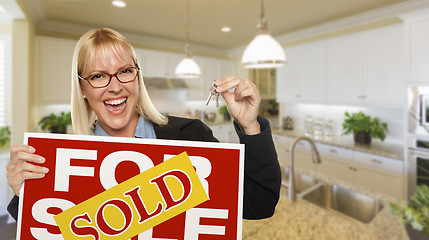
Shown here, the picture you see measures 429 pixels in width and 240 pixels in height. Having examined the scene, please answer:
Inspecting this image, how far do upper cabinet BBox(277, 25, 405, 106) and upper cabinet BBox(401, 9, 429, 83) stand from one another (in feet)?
0.80

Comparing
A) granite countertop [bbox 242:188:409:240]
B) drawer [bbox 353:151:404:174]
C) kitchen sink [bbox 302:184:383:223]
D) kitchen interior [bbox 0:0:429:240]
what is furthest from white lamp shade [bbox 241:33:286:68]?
drawer [bbox 353:151:404:174]

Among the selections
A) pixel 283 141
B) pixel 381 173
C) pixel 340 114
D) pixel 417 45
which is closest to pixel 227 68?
pixel 283 141

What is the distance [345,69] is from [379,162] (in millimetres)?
1223

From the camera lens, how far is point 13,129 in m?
2.47

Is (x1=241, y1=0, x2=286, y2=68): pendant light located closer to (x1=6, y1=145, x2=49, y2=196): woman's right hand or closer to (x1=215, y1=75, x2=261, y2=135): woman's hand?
(x1=215, y1=75, x2=261, y2=135): woman's hand

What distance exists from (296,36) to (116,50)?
373 centimetres

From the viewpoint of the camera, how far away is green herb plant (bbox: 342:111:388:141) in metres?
2.79

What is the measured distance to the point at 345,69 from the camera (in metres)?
3.10

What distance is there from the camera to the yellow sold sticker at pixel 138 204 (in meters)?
0.47

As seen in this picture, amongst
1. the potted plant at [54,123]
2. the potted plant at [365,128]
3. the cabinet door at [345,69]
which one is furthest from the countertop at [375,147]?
the potted plant at [54,123]

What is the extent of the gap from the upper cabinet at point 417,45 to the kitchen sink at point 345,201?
150cm

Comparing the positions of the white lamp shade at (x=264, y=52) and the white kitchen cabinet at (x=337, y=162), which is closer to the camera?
the white lamp shade at (x=264, y=52)

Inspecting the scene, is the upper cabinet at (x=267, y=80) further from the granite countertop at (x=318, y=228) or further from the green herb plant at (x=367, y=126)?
the granite countertop at (x=318, y=228)

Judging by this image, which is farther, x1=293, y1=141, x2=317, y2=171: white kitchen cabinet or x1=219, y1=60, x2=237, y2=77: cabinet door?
x1=219, y1=60, x2=237, y2=77: cabinet door
